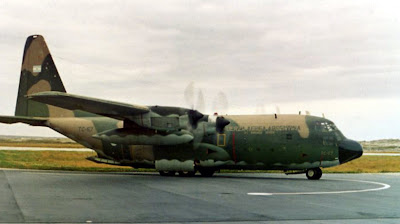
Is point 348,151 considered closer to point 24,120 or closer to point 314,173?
point 314,173

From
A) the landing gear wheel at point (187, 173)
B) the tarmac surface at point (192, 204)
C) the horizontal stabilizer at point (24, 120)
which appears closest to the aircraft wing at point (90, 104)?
the tarmac surface at point (192, 204)

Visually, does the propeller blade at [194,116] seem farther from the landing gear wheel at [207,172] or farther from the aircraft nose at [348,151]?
the aircraft nose at [348,151]

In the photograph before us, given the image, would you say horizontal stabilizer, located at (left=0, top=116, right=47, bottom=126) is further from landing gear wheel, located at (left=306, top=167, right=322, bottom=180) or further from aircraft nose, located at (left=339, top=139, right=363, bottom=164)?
aircraft nose, located at (left=339, top=139, right=363, bottom=164)

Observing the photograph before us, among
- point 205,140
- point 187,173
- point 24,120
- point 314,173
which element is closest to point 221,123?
point 205,140

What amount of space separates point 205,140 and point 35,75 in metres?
12.8

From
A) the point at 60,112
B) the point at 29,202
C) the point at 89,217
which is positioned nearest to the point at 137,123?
the point at 60,112

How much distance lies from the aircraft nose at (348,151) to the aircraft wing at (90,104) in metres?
11.3

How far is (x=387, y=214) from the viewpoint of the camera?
1253 centimetres

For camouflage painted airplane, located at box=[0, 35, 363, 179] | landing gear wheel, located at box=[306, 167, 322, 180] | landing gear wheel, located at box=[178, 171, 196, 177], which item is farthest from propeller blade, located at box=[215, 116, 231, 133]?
landing gear wheel, located at box=[306, 167, 322, 180]

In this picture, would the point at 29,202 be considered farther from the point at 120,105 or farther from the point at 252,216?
the point at 120,105

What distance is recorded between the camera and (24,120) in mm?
28422

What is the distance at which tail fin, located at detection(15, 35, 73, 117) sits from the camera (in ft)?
97.6

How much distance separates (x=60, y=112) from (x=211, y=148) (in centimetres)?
1069

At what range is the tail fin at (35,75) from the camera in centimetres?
2973
